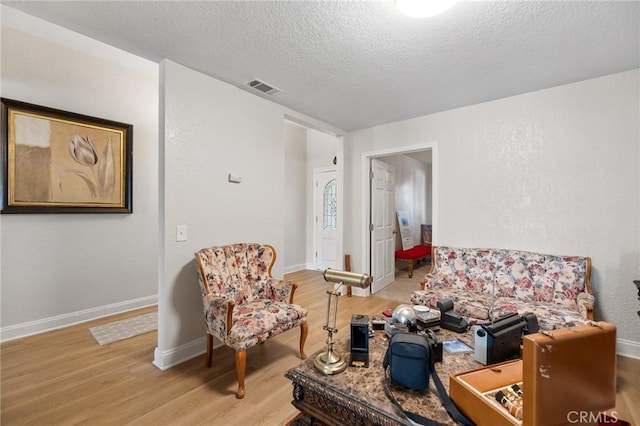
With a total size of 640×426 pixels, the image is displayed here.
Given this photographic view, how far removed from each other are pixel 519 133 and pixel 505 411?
3.14m

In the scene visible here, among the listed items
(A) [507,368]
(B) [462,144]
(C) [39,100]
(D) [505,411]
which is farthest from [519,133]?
(C) [39,100]

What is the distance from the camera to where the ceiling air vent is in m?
2.73

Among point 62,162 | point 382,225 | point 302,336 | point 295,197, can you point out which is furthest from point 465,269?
point 62,162

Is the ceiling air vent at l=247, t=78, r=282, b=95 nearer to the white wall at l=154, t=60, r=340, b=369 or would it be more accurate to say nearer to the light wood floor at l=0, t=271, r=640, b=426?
the white wall at l=154, t=60, r=340, b=369

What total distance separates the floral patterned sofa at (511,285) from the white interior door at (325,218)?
2.73 metres

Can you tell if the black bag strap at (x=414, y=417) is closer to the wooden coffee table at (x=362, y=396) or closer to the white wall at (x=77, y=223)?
the wooden coffee table at (x=362, y=396)

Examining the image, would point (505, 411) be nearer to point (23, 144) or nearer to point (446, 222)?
point (446, 222)

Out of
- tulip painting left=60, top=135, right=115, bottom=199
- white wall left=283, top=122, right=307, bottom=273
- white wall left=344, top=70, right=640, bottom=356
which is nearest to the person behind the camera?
white wall left=344, top=70, right=640, bottom=356

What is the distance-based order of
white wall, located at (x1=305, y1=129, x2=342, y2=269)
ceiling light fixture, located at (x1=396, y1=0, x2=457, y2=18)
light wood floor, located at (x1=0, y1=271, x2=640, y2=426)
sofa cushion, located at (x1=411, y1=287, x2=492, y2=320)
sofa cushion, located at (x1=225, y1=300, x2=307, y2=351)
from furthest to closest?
white wall, located at (x1=305, y1=129, x2=342, y2=269) < sofa cushion, located at (x1=411, y1=287, x2=492, y2=320) < sofa cushion, located at (x1=225, y1=300, x2=307, y2=351) < light wood floor, located at (x1=0, y1=271, x2=640, y2=426) < ceiling light fixture, located at (x1=396, y1=0, x2=457, y2=18)

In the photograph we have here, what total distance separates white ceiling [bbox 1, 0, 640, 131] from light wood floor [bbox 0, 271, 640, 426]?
2.26 meters

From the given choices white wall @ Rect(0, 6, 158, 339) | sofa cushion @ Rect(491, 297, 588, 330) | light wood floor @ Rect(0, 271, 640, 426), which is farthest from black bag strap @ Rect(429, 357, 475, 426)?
white wall @ Rect(0, 6, 158, 339)

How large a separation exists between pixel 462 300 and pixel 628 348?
60.3 inches

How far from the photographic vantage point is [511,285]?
2699 millimetres

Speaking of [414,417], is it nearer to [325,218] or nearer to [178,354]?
[178,354]
